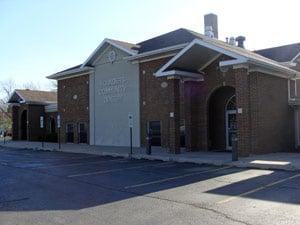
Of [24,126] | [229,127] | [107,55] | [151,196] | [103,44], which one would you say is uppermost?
[103,44]

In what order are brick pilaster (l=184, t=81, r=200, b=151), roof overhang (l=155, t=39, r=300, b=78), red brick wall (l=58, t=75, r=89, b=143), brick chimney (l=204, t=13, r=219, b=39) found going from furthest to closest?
brick chimney (l=204, t=13, r=219, b=39) < red brick wall (l=58, t=75, r=89, b=143) < brick pilaster (l=184, t=81, r=200, b=151) < roof overhang (l=155, t=39, r=300, b=78)

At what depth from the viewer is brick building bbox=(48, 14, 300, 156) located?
20.4 m

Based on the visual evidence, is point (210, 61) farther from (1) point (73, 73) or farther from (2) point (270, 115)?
(1) point (73, 73)

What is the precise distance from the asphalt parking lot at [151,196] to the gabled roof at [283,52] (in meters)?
12.0

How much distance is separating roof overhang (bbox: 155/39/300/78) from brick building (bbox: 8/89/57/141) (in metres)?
22.7

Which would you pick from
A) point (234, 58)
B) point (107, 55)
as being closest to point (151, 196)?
point (234, 58)

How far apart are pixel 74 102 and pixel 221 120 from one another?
14388 mm

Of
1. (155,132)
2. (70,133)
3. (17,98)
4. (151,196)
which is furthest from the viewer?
(17,98)

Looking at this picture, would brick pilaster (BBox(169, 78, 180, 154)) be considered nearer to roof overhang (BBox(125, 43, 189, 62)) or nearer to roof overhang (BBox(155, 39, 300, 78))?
roof overhang (BBox(155, 39, 300, 78))

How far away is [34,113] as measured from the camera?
44.5 m

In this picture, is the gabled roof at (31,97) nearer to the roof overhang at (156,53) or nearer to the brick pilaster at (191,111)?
the roof overhang at (156,53)

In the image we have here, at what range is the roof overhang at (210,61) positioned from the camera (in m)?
19.3

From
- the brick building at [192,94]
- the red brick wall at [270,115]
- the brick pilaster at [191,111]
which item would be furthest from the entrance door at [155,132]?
the red brick wall at [270,115]

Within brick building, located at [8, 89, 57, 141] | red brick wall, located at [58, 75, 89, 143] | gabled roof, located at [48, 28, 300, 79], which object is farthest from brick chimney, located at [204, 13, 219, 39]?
brick building, located at [8, 89, 57, 141]
